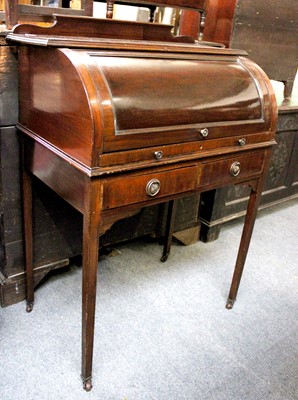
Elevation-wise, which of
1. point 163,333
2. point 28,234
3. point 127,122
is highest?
point 127,122

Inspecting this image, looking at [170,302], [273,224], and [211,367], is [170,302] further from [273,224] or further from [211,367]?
[273,224]

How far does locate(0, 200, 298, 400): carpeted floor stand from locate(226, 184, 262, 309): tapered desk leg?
9 cm

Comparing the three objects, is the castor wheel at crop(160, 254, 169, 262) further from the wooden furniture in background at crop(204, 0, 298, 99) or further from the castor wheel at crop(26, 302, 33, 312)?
the wooden furniture in background at crop(204, 0, 298, 99)

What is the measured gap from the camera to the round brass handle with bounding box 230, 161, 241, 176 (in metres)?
1.62

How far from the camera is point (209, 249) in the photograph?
2.54 meters

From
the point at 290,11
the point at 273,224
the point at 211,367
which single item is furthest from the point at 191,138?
the point at 273,224

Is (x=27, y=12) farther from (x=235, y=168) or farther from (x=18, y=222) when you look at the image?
(x=235, y=168)

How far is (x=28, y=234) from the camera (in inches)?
68.8

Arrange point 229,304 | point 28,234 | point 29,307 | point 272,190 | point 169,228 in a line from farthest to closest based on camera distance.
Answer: point 272,190 < point 169,228 < point 229,304 < point 29,307 < point 28,234

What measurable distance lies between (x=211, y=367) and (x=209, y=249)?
972mm

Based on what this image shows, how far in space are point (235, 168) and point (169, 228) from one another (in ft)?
2.53

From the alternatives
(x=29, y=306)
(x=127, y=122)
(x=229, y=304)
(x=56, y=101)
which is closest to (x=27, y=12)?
(x=56, y=101)

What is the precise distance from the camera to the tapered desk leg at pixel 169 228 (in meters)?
2.25

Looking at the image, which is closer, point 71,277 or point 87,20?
point 87,20
